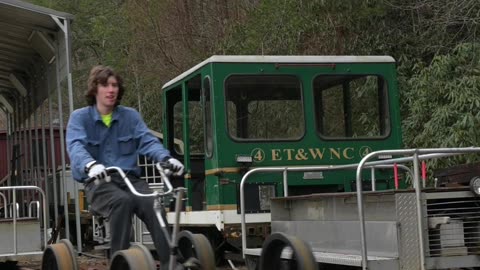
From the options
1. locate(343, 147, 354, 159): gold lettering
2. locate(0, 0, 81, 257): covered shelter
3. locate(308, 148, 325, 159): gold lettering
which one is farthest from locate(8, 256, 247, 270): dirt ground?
locate(343, 147, 354, 159): gold lettering

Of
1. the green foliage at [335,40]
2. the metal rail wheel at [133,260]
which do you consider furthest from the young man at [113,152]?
the green foliage at [335,40]

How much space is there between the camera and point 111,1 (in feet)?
80.2

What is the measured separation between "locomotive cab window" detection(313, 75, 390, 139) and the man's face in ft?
13.4

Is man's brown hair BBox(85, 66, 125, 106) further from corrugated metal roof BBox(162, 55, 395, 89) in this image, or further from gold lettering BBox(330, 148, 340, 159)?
Answer: gold lettering BBox(330, 148, 340, 159)

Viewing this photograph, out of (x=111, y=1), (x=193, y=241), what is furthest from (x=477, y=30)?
(x=111, y=1)

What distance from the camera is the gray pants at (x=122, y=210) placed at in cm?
479

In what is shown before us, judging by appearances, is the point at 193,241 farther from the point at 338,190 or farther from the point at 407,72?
the point at 407,72

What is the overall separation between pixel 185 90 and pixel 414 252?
4657 millimetres

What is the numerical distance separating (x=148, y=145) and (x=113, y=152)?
0.24 meters

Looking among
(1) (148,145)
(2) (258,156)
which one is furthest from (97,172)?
(2) (258,156)

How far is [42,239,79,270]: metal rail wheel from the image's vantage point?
5.22 m

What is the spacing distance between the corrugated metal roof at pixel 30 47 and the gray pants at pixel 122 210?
4.68 m

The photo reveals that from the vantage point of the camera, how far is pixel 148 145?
A: 5.12 metres

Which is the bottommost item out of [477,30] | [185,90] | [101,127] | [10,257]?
[10,257]
